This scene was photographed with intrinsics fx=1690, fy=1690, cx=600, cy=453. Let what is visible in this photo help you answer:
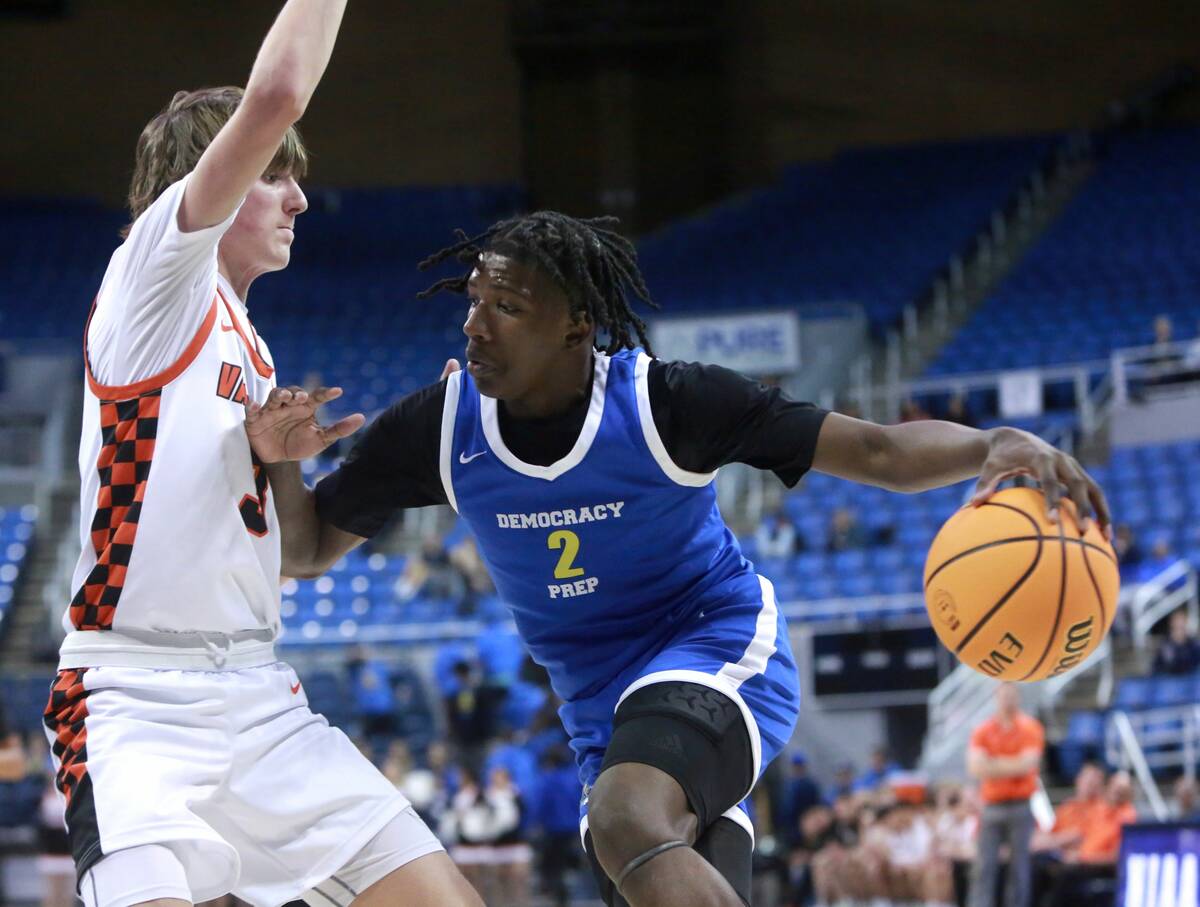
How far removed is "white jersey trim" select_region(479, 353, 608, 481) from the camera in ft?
12.7

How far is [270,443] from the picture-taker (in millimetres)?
3664

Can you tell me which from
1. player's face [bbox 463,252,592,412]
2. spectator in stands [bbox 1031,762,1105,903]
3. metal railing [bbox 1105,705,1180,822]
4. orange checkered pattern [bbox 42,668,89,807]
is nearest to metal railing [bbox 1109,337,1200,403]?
metal railing [bbox 1105,705,1180,822]

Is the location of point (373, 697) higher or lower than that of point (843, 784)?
higher

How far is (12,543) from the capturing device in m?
17.7

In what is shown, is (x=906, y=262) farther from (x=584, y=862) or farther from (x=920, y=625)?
(x=584, y=862)

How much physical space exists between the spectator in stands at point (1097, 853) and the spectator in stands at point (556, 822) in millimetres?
3439

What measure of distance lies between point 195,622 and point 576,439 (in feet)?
3.19

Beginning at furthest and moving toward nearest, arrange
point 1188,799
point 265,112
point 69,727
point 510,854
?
point 510,854 → point 1188,799 → point 69,727 → point 265,112

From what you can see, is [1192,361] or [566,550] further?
[1192,361]

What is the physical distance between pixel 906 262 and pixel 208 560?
19.3 m

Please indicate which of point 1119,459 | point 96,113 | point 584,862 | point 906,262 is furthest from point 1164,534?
point 96,113

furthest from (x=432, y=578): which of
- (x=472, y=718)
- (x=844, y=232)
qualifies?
(x=844, y=232)

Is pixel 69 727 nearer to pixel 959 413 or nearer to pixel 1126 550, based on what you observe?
pixel 1126 550

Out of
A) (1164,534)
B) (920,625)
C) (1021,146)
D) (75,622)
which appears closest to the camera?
(75,622)
